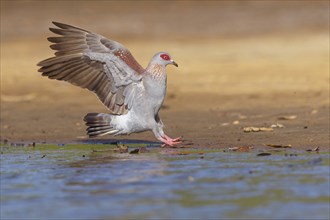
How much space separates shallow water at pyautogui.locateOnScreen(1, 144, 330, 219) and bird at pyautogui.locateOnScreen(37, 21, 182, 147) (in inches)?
15.9

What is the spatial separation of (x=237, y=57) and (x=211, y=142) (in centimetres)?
635

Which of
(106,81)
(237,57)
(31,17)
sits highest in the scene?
(31,17)

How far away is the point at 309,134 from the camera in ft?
37.7

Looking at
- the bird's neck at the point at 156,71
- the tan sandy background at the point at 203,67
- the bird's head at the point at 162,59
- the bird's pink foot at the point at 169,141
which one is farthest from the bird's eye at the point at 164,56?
the tan sandy background at the point at 203,67

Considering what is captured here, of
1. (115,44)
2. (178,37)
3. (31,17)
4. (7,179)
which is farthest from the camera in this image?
(31,17)

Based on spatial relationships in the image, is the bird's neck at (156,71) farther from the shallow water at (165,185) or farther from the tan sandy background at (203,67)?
the tan sandy background at (203,67)

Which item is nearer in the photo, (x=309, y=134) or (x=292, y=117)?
(x=309, y=134)

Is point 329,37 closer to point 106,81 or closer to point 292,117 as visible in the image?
point 292,117

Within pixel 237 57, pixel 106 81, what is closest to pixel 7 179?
pixel 106 81

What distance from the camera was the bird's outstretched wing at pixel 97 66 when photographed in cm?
1109

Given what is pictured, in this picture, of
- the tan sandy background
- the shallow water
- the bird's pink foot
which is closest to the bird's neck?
the bird's pink foot

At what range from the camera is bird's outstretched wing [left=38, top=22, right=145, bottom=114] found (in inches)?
437

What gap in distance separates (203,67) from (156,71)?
630cm

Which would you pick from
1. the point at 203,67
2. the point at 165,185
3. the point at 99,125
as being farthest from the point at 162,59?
the point at 203,67
